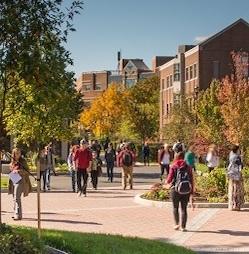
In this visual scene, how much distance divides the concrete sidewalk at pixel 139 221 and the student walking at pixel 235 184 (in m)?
0.26

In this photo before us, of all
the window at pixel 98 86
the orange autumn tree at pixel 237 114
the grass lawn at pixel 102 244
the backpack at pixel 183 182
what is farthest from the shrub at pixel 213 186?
the window at pixel 98 86

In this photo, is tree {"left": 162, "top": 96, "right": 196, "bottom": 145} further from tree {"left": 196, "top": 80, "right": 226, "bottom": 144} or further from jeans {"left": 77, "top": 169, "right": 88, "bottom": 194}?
jeans {"left": 77, "top": 169, "right": 88, "bottom": 194}

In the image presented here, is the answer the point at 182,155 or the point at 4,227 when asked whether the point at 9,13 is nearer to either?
the point at 4,227

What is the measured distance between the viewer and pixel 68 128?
37.0m

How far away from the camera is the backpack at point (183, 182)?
1402cm

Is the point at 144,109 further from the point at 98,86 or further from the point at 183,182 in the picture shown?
the point at 183,182

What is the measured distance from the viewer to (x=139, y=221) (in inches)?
616

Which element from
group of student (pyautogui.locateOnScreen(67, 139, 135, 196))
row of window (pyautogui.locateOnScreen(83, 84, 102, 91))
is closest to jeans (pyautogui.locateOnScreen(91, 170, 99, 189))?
group of student (pyautogui.locateOnScreen(67, 139, 135, 196))

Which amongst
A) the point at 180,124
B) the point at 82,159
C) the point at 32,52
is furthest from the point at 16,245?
the point at 180,124

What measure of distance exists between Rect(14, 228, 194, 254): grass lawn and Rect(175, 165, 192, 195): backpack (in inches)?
99.9

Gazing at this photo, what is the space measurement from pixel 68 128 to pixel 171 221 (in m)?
22.0

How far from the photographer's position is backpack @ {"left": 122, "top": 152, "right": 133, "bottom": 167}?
2533 centimetres

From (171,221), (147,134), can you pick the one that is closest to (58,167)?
(171,221)

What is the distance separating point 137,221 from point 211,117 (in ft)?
91.1
